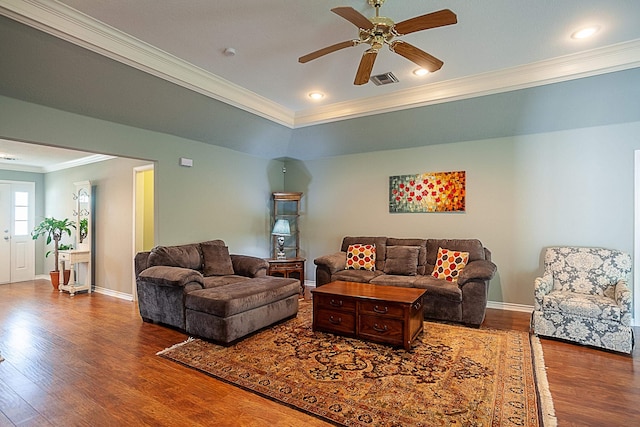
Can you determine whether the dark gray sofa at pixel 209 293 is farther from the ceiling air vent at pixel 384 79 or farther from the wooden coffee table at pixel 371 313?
the ceiling air vent at pixel 384 79

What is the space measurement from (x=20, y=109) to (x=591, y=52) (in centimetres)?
571

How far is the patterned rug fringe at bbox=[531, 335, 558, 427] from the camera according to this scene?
207 cm

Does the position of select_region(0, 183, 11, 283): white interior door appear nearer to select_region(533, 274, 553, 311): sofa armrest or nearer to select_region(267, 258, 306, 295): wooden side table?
select_region(267, 258, 306, 295): wooden side table

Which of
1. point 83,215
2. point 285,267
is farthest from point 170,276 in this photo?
point 83,215

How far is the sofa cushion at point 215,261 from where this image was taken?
441 cm

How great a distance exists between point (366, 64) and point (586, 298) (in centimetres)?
329

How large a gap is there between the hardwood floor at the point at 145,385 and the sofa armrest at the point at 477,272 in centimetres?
61

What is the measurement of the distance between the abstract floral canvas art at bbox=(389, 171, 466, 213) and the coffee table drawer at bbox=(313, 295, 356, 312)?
241cm

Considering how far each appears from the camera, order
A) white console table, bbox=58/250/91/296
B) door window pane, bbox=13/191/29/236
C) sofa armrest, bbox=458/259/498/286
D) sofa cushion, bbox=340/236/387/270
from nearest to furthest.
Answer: sofa armrest, bbox=458/259/498/286 → sofa cushion, bbox=340/236/387/270 → white console table, bbox=58/250/91/296 → door window pane, bbox=13/191/29/236

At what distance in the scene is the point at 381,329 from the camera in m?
3.19

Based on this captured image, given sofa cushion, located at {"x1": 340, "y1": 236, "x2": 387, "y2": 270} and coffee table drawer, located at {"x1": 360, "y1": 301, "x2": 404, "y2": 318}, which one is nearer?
coffee table drawer, located at {"x1": 360, "y1": 301, "x2": 404, "y2": 318}

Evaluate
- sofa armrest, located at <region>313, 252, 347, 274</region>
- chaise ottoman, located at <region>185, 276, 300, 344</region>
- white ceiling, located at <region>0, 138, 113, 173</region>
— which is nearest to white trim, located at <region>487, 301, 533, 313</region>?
sofa armrest, located at <region>313, 252, 347, 274</region>

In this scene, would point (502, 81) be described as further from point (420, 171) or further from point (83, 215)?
point (83, 215)

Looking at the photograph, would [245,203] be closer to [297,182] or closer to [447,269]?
[297,182]
